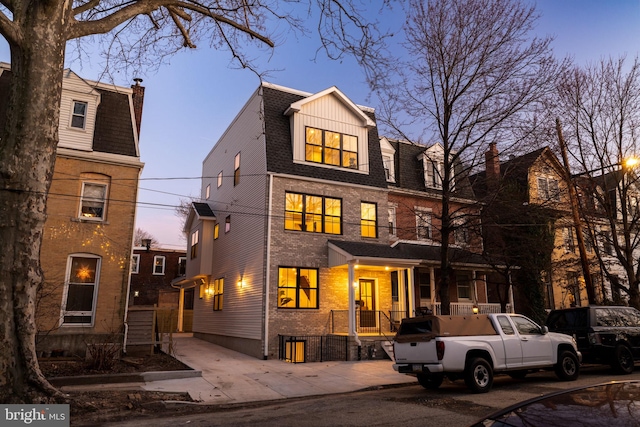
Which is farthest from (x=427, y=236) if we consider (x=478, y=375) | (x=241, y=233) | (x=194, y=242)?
(x=194, y=242)

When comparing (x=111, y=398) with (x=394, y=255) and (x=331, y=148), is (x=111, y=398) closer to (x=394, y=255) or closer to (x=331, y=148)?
(x=394, y=255)

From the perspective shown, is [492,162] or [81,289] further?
[492,162]

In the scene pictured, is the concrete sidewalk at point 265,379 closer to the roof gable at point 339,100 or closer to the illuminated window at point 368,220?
the illuminated window at point 368,220

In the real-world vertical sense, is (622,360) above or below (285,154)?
below

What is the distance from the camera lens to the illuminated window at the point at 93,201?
15.1 metres

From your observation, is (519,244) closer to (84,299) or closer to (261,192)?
(261,192)

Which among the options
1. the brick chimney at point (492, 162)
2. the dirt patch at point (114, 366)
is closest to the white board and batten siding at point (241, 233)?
the dirt patch at point (114, 366)

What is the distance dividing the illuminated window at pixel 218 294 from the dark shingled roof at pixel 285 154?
720 cm

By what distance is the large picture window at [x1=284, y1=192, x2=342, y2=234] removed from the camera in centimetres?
1808

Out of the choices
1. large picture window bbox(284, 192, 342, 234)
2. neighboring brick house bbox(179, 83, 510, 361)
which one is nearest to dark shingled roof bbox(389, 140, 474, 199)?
neighboring brick house bbox(179, 83, 510, 361)

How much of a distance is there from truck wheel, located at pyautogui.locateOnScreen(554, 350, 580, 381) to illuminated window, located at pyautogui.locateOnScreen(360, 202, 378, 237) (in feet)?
31.9

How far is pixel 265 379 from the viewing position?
12008 mm

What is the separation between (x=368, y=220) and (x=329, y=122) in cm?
480

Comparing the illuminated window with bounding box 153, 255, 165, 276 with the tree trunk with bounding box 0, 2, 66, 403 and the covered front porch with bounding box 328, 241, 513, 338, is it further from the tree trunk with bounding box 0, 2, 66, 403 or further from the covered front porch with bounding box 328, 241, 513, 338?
the tree trunk with bounding box 0, 2, 66, 403
